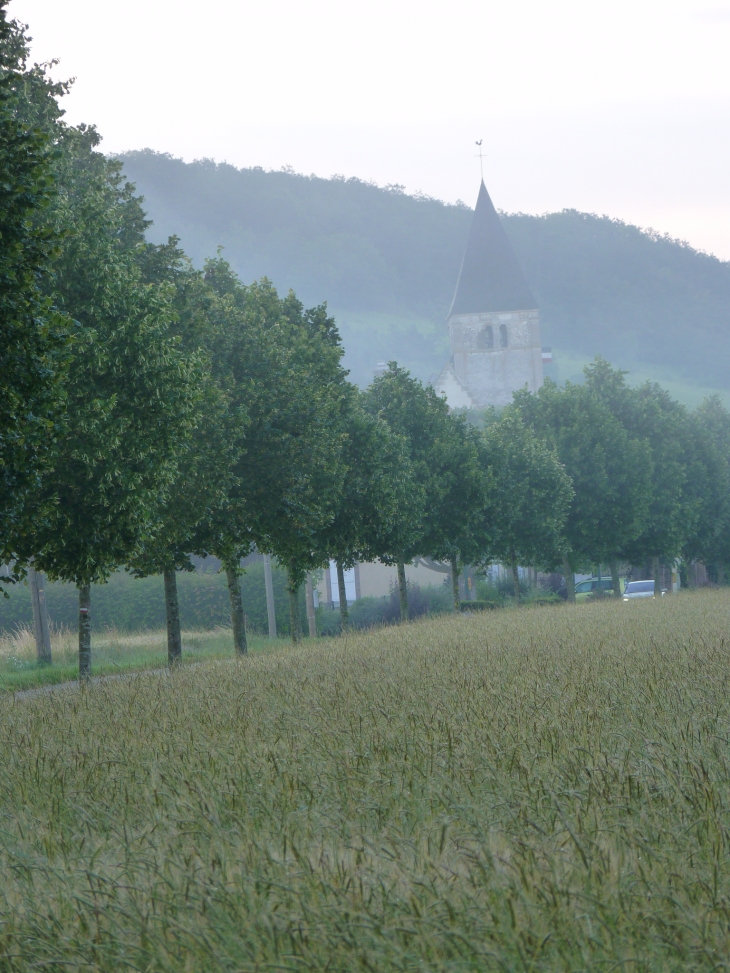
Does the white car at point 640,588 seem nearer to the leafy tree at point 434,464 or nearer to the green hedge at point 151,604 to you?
the green hedge at point 151,604

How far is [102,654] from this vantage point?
94.7ft

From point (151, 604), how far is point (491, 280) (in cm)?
7873

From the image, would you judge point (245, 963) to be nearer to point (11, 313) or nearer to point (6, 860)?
point (6, 860)

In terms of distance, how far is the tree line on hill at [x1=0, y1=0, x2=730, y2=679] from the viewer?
1034 cm

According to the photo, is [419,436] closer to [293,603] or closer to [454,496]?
[454,496]

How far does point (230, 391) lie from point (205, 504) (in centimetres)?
280

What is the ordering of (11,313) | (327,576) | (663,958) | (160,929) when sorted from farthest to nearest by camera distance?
(327,576) → (11,313) → (160,929) → (663,958)

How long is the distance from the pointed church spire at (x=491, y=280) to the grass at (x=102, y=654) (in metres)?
81.0

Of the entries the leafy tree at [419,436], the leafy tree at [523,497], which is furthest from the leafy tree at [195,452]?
the leafy tree at [523,497]

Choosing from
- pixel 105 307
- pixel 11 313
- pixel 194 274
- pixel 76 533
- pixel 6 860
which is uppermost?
pixel 194 274

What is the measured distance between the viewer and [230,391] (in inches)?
802

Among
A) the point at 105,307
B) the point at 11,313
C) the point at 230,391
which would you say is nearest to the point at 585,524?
the point at 230,391

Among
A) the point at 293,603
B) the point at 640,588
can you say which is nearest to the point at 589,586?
the point at 640,588

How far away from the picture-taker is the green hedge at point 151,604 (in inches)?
1582
